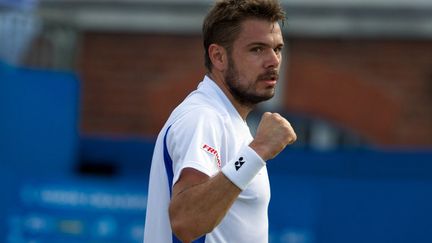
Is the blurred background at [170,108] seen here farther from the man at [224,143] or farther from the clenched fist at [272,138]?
the clenched fist at [272,138]

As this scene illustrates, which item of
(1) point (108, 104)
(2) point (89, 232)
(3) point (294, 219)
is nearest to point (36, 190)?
(2) point (89, 232)

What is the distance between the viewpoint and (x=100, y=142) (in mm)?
9469

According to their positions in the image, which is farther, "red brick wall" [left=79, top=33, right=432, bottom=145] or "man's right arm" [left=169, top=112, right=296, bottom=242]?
"red brick wall" [left=79, top=33, right=432, bottom=145]

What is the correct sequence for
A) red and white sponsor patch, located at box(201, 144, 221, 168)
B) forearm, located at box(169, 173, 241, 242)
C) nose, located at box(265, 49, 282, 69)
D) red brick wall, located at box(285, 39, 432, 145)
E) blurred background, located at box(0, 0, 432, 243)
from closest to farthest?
forearm, located at box(169, 173, 241, 242)
red and white sponsor patch, located at box(201, 144, 221, 168)
nose, located at box(265, 49, 282, 69)
blurred background, located at box(0, 0, 432, 243)
red brick wall, located at box(285, 39, 432, 145)

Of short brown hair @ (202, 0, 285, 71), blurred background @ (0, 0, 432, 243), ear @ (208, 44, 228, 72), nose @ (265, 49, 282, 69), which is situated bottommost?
nose @ (265, 49, 282, 69)

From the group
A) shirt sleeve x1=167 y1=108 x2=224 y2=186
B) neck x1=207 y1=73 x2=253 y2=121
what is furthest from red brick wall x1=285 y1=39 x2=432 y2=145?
shirt sleeve x1=167 y1=108 x2=224 y2=186

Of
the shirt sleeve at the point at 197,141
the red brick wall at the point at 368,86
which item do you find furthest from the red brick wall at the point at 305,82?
the shirt sleeve at the point at 197,141

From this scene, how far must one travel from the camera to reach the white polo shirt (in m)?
3.35

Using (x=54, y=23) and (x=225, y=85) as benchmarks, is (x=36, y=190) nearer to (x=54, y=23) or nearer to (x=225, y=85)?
(x=54, y=23)

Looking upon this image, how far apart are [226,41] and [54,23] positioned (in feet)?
22.5

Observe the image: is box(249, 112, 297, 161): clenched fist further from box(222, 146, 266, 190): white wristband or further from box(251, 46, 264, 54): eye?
box(251, 46, 264, 54): eye

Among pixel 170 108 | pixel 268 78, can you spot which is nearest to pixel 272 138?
pixel 268 78

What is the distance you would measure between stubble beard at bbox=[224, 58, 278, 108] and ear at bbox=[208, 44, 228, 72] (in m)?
0.02

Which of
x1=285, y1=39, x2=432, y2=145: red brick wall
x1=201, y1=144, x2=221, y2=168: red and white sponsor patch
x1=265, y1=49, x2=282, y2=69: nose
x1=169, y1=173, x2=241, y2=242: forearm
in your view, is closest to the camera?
x1=169, y1=173, x2=241, y2=242: forearm
